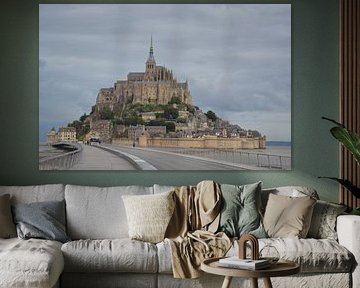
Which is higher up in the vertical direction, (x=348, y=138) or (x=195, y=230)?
(x=348, y=138)

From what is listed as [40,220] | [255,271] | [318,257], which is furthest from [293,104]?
[255,271]

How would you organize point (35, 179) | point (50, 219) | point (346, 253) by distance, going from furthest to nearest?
point (35, 179), point (50, 219), point (346, 253)

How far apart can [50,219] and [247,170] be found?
6.11 ft

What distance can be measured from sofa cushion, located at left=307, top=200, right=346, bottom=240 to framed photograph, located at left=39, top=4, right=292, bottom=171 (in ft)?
2.41

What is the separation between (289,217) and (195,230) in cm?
77

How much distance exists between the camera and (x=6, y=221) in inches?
268

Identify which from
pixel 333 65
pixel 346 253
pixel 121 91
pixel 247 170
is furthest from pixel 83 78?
pixel 346 253

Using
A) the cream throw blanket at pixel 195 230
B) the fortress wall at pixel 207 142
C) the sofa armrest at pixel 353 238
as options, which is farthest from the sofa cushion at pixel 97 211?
the sofa armrest at pixel 353 238

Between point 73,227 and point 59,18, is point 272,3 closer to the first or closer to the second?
point 59,18

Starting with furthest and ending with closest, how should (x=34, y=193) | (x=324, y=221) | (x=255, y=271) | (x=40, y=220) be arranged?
1. (x=34, y=193)
2. (x=324, y=221)
3. (x=40, y=220)
4. (x=255, y=271)

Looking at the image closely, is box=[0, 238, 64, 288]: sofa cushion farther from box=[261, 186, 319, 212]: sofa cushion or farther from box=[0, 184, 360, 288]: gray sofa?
box=[261, 186, 319, 212]: sofa cushion

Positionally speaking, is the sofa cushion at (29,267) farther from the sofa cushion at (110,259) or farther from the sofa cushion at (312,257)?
the sofa cushion at (312,257)

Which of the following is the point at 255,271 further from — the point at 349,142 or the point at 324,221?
A: the point at 349,142

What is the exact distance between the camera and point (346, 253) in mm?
6363
